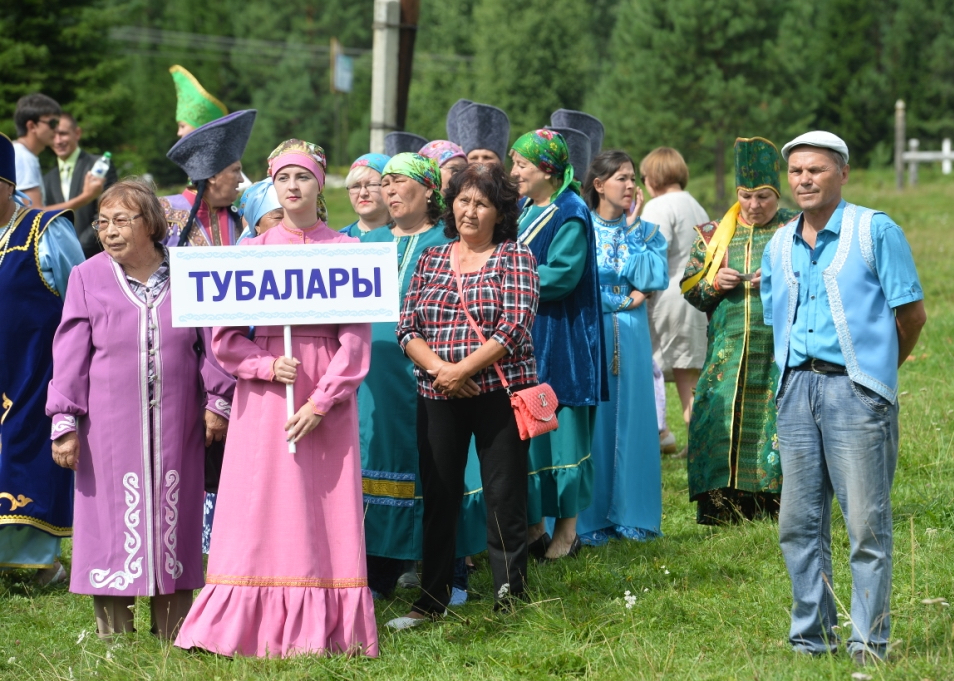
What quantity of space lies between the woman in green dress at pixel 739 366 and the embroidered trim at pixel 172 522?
Result: 313cm

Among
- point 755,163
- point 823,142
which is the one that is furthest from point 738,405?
point 823,142

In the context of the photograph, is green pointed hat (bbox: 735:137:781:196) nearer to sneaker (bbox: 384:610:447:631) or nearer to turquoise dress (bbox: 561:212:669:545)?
turquoise dress (bbox: 561:212:669:545)

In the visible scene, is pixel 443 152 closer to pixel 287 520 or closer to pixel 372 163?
pixel 372 163

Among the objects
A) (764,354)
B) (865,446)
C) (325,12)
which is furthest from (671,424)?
(325,12)

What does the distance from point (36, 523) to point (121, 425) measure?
1.63 meters

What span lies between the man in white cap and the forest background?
21989 mm

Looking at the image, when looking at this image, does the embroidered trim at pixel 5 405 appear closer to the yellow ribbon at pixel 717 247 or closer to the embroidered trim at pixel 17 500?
the embroidered trim at pixel 17 500

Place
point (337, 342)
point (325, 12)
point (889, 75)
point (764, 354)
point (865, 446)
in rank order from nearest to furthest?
point (865, 446) < point (337, 342) < point (764, 354) < point (889, 75) < point (325, 12)

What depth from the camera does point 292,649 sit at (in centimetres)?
460

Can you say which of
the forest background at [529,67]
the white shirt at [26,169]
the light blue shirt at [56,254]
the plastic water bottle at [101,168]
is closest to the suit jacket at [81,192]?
the white shirt at [26,169]

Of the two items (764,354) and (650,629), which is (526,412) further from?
(764,354)

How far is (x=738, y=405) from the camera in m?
6.81

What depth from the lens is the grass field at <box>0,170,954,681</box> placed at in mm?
4441

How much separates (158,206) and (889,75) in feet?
144
